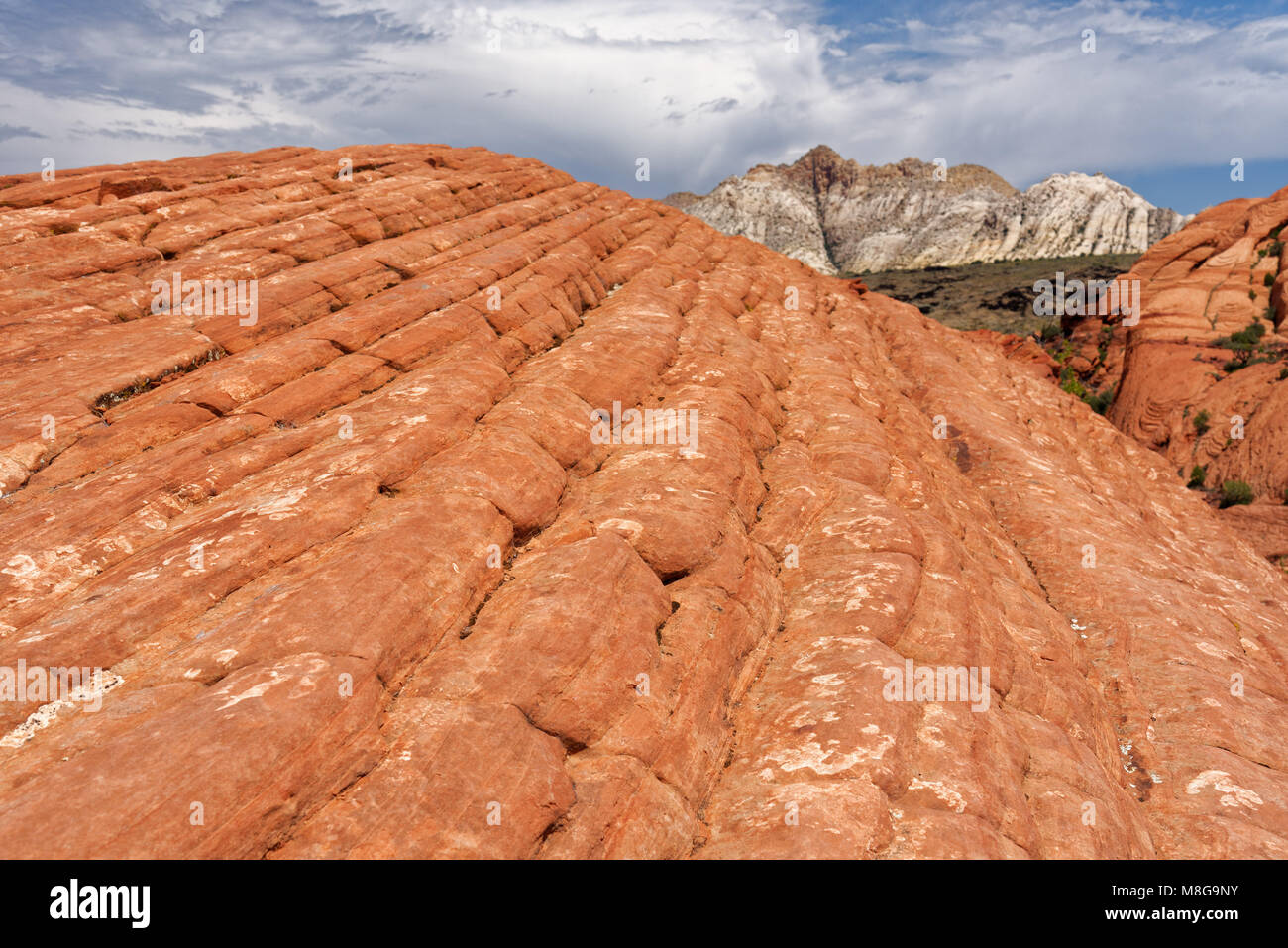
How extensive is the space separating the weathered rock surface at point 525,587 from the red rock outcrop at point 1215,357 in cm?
1482

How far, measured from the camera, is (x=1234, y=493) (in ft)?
131

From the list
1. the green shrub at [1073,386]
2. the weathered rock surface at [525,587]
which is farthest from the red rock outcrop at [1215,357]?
the weathered rock surface at [525,587]

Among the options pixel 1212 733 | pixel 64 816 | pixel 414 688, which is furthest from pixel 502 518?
pixel 1212 733

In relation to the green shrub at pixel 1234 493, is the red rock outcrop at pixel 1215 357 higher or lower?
higher

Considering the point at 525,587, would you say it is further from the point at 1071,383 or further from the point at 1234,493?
the point at 1071,383

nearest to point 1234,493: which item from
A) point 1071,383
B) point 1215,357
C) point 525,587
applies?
point 1215,357

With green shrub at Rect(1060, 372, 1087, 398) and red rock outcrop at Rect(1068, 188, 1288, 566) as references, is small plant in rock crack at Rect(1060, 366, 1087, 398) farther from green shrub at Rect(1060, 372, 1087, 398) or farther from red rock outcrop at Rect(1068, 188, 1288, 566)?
red rock outcrop at Rect(1068, 188, 1288, 566)

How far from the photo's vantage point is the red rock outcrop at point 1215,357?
40.8 meters

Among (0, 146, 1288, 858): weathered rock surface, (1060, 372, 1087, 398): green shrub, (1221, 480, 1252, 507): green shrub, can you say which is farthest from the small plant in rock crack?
(0, 146, 1288, 858): weathered rock surface

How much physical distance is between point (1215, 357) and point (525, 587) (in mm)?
58675

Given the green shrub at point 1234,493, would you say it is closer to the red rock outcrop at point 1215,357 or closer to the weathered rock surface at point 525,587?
the red rock outcrop at point 1215,357

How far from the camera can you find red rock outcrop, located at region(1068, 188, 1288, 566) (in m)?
40.8

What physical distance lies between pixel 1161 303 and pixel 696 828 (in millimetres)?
64323
